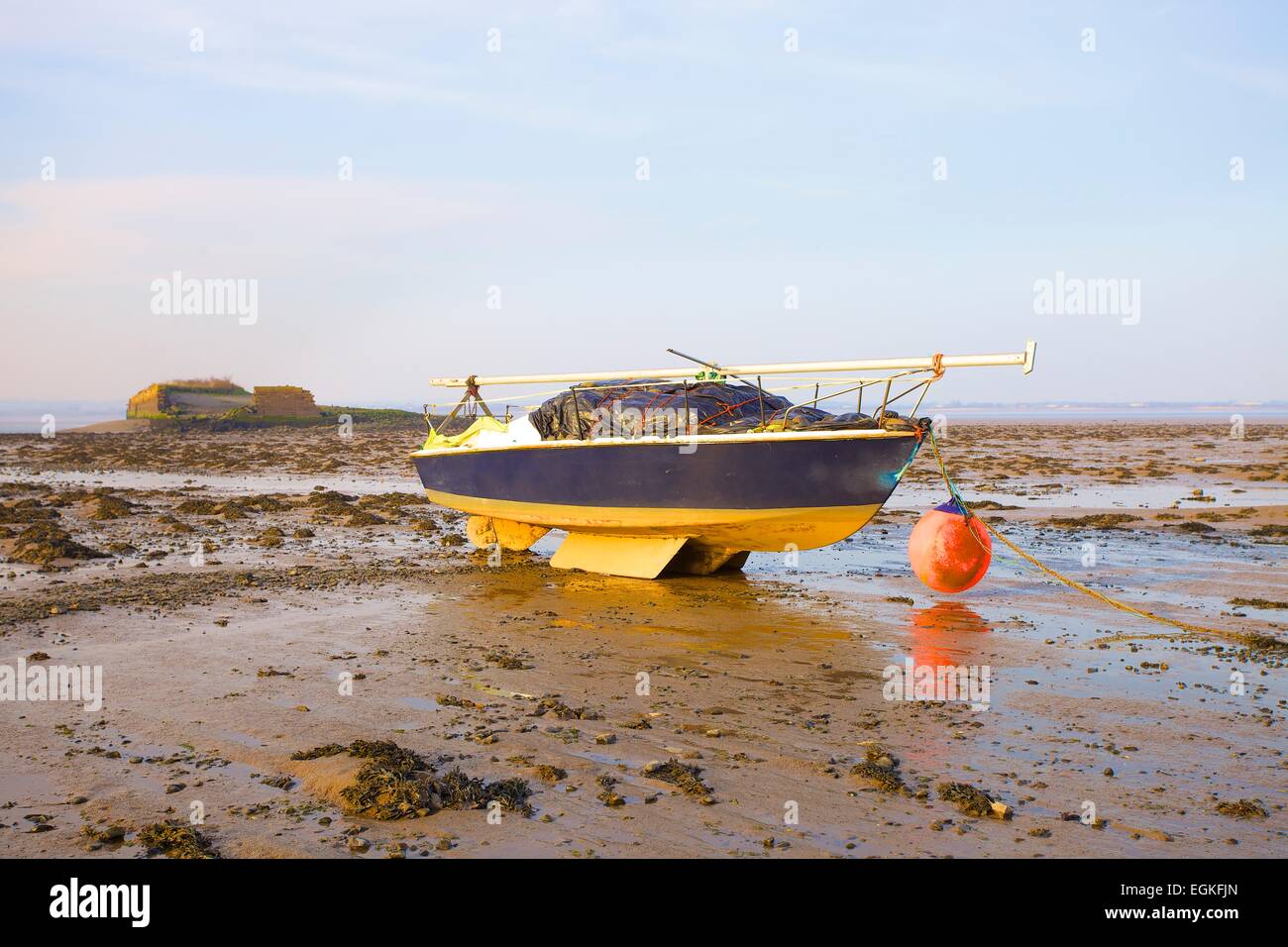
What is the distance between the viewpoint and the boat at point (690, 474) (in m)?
9.67

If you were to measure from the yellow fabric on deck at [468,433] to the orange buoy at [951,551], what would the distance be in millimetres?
5662

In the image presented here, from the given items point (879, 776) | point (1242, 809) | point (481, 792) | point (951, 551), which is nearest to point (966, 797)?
point (879, 776)

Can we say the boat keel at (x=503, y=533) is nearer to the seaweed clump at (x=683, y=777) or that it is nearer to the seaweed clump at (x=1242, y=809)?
the seaweed clump at (x=683, y=777)

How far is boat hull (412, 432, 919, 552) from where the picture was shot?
972 centimetres

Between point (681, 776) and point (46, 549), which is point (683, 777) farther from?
point (46, 549)

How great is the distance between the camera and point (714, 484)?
407 inches

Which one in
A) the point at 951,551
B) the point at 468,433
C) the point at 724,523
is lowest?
the point at 951,551

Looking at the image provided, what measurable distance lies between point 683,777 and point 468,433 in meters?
8.97

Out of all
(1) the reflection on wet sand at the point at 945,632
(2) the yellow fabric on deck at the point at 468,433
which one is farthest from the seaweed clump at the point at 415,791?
(2) the yellow fabric on deck at the point at 468,433

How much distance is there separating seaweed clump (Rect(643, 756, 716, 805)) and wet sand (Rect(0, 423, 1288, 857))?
0.04m

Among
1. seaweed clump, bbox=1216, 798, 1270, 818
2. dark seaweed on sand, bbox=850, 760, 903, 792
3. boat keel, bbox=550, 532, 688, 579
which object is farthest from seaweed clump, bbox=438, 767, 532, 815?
boat keel, bbox=550, 532, 688, 579

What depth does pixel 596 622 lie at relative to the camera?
9.34 meters

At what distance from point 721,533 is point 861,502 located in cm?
166
